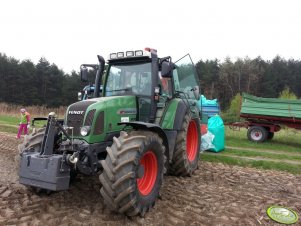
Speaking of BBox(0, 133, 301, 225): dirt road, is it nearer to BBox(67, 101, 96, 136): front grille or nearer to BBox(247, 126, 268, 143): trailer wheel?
BBox(67, 101, 96, 136): front grille

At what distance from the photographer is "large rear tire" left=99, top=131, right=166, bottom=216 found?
4.09 m

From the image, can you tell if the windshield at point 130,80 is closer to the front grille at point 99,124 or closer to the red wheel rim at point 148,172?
the front grille at point 99,124

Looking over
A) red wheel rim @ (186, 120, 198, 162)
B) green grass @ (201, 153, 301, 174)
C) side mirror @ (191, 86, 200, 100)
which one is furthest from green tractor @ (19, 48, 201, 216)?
green grass @ (201, 153, 301, 174)

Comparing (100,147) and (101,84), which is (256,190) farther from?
(101,84)

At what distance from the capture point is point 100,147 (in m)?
4.90

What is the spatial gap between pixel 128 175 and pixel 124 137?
58 cm

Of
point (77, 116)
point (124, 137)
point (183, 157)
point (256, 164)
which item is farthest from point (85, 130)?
point (256, 164)

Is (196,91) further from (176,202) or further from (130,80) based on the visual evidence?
(176,202)

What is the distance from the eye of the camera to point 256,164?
8750 millimetres

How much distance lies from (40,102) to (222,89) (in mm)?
26933

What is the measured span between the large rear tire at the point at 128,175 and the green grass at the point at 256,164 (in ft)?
15.1

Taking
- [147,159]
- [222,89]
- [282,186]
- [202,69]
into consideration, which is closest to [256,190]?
[282,186]

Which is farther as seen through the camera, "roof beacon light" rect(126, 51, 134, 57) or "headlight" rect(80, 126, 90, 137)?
"roof beacon light" rect(126, 51, 134, 57)

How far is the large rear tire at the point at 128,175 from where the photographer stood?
4.09 m
